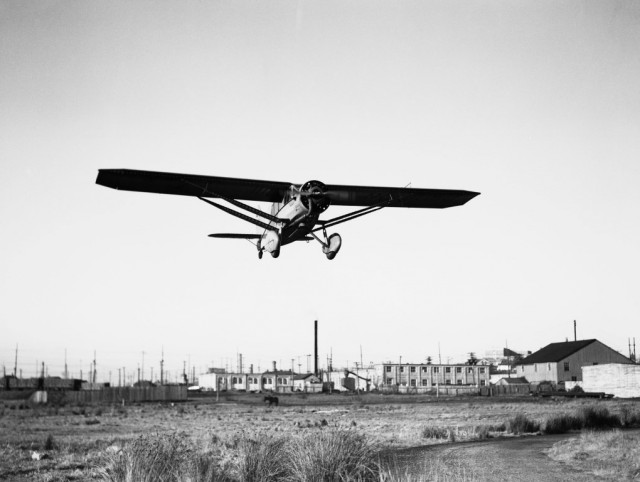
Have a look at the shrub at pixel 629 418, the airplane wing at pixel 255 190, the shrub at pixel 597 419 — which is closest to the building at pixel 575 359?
the shrub at pixel 629 418

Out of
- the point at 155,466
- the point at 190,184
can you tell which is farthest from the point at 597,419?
the point at 155,466

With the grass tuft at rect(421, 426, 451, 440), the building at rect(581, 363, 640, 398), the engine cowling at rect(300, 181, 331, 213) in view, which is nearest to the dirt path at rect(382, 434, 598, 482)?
the grass tuft at rect(421, 426, 451, 440)

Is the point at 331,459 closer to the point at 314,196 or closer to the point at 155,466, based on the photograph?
the point at 155,466

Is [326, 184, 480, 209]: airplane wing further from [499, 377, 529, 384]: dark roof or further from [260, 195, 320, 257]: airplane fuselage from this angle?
[499, 377, 529, 384]: dark roof

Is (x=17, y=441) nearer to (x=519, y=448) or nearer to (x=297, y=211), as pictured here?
(x=297, y=211)

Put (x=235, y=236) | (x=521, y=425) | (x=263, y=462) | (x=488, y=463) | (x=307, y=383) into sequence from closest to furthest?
1. (x=263, y=462)
2. (x=488, y=463)
3. (x=235, y=236)
4. (x=521, y=425)
5. (x=307, y=383)
